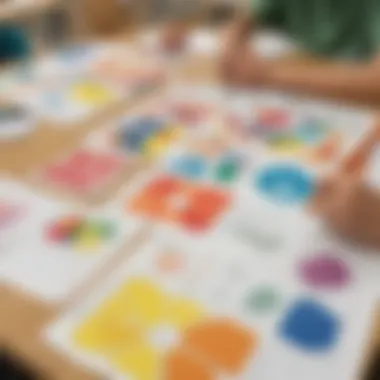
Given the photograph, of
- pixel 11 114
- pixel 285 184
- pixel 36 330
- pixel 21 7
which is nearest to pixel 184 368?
pixel 36 330

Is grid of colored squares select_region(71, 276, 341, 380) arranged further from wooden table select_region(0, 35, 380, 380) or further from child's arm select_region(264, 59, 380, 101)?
child's arm select_region(264, 59, 380, 101)

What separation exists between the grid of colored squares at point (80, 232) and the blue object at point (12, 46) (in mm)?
989

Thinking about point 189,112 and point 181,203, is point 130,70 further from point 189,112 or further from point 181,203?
point 181,203

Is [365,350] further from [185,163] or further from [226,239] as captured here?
[185,163]

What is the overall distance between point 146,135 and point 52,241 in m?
0.31

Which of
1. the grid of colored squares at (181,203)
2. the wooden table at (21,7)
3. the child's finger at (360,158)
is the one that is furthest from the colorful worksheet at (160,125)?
the wooden table at (21,7)

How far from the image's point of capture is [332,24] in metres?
1.41

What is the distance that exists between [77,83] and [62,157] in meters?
0.32

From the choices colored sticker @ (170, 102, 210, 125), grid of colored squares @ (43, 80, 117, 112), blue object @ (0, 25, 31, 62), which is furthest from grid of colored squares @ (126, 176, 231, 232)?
blue object @ (0, 25, 31, 62)

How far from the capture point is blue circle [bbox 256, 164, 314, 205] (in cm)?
86

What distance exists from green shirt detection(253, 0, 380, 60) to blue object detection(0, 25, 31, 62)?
25.5 inches

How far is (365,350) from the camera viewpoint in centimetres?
62

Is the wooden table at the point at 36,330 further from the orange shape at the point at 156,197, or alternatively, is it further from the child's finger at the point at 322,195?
the child's finger at the point at 322,195

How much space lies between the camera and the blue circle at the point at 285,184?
859 mm
